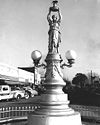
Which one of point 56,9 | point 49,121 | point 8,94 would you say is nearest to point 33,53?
point 56,9

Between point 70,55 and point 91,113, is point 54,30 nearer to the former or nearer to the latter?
point 70,55

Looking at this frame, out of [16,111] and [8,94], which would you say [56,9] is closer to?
[16,111]

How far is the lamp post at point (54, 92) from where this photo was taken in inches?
329

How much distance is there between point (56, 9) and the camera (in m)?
9.42

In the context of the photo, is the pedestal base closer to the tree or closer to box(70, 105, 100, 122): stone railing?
box(70, 105, 100, 122): stone railing

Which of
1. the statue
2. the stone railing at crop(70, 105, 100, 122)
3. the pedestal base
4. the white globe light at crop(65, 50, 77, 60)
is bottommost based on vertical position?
the stone railing at crop(70, 105, 100, 122)

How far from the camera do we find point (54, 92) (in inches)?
345

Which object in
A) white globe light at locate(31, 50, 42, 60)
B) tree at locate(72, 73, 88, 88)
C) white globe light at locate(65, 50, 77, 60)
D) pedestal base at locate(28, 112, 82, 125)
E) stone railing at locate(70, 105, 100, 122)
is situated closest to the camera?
pedestal base at locate(28, 112, 82, 125)

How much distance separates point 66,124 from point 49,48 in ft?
10.5

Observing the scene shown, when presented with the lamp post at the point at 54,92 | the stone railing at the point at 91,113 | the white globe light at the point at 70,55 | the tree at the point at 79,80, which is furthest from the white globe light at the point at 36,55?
Answer: the tree at the point at 79,80

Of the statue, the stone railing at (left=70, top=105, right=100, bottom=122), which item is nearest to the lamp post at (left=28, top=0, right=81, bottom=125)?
the statue

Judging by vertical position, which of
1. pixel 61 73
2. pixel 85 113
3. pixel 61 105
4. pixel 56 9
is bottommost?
pixel 85 113

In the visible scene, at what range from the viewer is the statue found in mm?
9180

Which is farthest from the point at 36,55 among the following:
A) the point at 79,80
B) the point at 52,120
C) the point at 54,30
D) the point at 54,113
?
the point at 79,80
